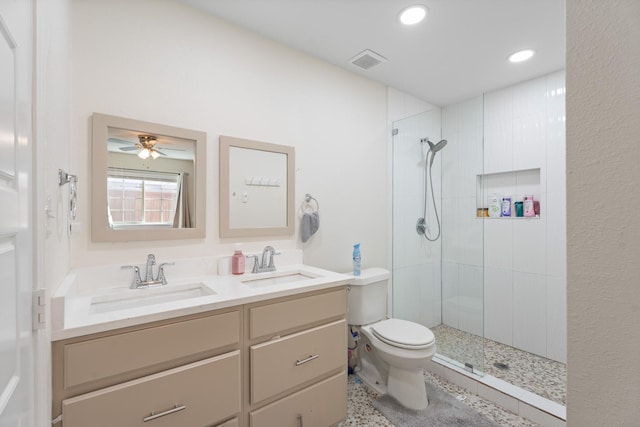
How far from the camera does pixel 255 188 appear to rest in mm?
1936

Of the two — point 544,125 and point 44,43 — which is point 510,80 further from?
point 44,43

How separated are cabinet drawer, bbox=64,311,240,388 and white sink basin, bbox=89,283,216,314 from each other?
0.22 metres

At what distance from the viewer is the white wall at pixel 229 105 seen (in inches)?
55.9

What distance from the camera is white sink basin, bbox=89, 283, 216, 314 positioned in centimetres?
131

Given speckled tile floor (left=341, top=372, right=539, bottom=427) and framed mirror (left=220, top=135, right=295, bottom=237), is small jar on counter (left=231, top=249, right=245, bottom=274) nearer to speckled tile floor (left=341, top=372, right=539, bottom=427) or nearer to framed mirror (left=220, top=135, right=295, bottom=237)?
framed mirror (left=220, top=135, right=295, bottom=237)

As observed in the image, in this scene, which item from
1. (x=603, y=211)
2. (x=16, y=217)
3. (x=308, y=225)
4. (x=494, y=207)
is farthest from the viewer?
(x=494, y=207)

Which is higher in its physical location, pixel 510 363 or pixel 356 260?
pixel 356 260

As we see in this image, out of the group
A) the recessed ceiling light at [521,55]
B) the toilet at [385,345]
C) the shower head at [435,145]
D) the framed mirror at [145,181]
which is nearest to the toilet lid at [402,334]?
the toilet at [385,345]

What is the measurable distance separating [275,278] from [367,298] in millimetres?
750

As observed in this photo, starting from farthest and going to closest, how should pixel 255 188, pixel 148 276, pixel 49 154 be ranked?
pixel 255 188 < pixel 148 276 < pixel 49 154

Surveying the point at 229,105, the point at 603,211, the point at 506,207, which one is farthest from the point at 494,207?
the point at 603,211

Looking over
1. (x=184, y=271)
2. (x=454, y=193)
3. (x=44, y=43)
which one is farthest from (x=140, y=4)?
(x=454, y=193)

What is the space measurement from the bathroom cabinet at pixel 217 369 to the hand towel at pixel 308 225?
A: 557 millimetres

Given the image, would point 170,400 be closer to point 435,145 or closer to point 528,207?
point 435,145
